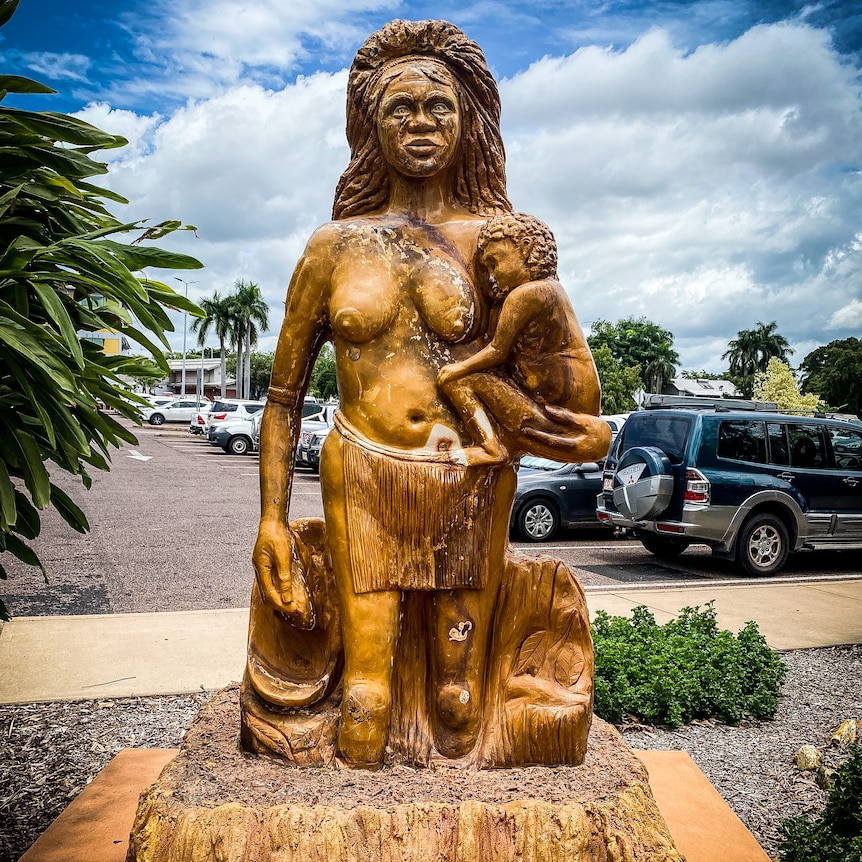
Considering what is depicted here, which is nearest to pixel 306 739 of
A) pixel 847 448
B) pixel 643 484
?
pixel 643 484

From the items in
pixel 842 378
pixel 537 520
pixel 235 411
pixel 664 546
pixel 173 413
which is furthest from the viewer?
pixel 173 413

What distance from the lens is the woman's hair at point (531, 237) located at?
7.25 ft

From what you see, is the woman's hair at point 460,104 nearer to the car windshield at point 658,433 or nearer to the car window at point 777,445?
the car windshield at point 658,433

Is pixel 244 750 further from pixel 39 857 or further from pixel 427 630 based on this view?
pixel 39 857

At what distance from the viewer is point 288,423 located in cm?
252

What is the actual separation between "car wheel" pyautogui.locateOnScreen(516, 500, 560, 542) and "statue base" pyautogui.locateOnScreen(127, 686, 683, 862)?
25.4ft

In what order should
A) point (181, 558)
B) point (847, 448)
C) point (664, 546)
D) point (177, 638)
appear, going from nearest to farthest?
point (177, 638), point (181, 558), point (847, 448), point (664, 546)

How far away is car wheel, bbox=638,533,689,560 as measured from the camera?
9742 mm

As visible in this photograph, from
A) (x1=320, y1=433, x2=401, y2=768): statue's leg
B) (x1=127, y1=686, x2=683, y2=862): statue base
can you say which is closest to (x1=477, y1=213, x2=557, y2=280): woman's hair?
(x1=320, y1=433, x2=401, y2=768): statue's leg

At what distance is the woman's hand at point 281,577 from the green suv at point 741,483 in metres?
6.66

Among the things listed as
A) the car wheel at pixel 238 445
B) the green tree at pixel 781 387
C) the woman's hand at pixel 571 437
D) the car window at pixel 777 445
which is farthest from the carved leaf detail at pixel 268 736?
the green tree at pixel 781 387

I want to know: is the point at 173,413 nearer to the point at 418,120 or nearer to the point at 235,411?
the point at 235,411

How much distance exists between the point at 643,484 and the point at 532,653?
253 inches

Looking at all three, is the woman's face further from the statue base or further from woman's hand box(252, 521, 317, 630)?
the statue base
